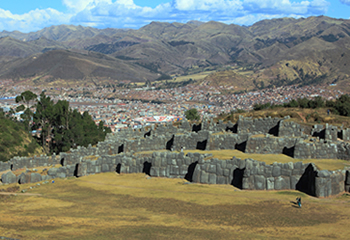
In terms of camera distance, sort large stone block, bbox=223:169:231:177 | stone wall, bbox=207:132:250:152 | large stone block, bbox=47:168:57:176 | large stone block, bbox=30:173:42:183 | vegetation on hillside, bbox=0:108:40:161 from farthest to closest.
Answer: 1. vegetation on hillside, bbox=0:108:40:161
2. stone wall, bbox=207:132:250:152
3. large stone block, bbox=47:168:57:176
4. large stone block, bbox=30:173:42:183
5. large stone block, bbox=223:169:231:177

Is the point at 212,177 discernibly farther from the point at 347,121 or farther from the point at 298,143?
the point at 347,121

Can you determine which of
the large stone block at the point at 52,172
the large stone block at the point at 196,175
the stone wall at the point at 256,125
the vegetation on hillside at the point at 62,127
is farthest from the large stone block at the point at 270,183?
the vegetation on hillside at the point at 62,127

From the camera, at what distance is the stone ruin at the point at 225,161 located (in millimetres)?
22875

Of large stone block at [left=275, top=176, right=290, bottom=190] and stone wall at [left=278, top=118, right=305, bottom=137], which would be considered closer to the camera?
large stone block at [left=275, top=176, right=290, bottom=190]

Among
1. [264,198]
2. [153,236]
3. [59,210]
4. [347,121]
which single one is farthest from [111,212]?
[347,121]

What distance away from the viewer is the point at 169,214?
19.9m

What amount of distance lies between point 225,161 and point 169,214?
21.8 ft

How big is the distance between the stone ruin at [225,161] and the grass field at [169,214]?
2.84ft

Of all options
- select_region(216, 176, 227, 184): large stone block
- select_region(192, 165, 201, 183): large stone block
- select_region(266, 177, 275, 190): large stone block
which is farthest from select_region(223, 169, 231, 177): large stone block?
select_region(266, 177, 275, 190): large stone block

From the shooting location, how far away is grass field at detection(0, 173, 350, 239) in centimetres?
1708

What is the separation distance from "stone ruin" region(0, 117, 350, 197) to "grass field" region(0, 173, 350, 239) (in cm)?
87

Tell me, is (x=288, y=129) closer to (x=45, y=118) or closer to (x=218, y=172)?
(x=218, y=172)

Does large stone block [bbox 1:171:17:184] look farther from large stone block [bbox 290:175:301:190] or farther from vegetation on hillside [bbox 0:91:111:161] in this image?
vegetation on hillside [bbox 0:91:111:161]

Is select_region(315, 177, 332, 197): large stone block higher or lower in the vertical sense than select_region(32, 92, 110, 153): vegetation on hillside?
lower
